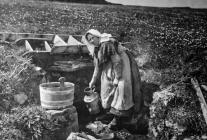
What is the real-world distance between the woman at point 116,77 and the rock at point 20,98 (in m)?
0.99

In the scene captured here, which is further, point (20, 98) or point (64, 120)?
point (20, 98)

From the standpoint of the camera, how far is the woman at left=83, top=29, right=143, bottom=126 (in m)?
2.98

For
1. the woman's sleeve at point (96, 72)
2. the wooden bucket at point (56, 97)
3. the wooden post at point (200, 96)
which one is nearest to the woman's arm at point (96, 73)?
the woman's sleeve at point (96, 72)

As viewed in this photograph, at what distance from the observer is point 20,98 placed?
3127mm

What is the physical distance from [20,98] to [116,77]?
1.25 meters

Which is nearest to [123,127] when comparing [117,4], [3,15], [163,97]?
[163,97]

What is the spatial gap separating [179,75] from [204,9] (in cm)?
104

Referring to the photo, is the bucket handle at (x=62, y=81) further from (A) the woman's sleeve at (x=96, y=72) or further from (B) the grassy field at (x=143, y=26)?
(B) the grassy field at (x=143, y=26)

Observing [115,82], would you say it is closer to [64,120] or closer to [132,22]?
[64,120]

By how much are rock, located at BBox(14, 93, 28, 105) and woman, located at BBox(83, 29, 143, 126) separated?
3.26 feet

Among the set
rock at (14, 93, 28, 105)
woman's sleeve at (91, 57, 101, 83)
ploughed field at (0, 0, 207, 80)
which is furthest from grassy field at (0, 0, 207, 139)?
rock at (14, 93, 28, 105)

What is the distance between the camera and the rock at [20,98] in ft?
10.2

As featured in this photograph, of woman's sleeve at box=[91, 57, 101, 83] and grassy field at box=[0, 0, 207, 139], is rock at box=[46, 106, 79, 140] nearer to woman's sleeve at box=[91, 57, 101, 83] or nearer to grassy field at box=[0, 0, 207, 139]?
woman's sleeve at box=[91, 57, 101, 83]

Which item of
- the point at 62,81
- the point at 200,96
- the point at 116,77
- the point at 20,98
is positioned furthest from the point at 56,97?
the point at 200,96
